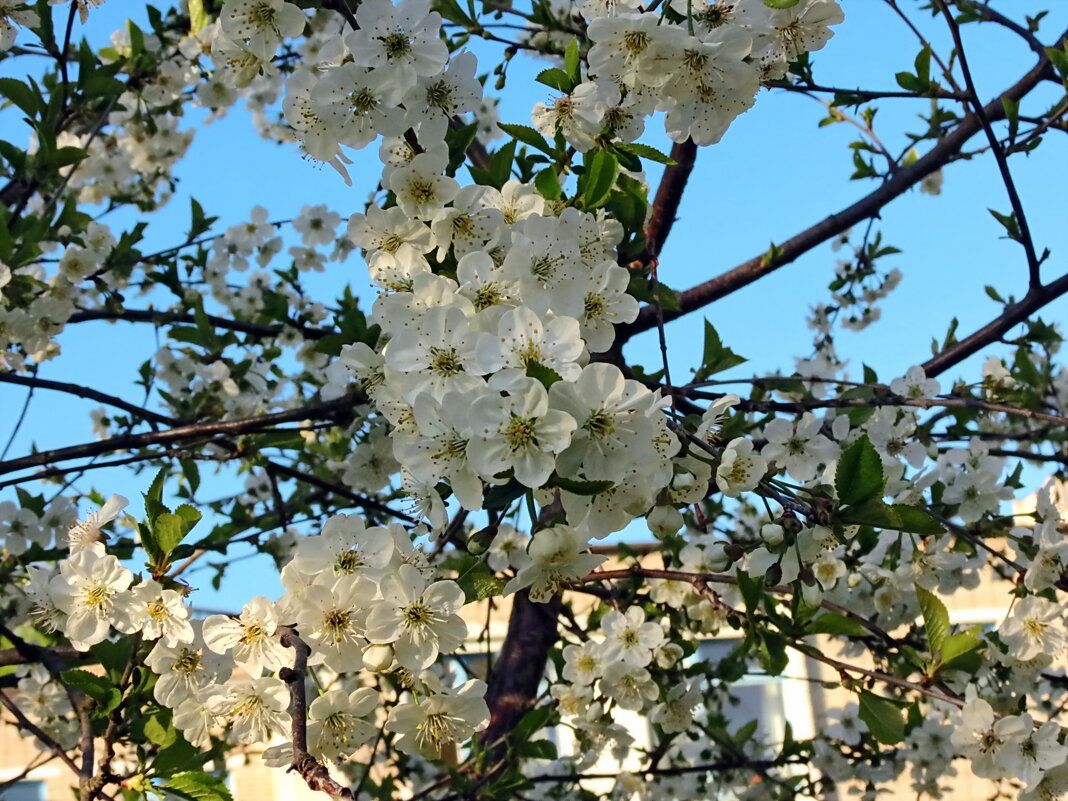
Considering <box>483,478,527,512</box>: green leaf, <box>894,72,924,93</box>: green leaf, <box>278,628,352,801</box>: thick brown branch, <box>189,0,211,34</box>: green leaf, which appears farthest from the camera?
<box>894,72,924,93</box>: green leaf

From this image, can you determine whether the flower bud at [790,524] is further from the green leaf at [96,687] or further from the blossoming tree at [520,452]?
the green leaf at [96,687]

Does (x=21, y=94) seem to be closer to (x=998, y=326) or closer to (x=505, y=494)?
(x=505, y=494)

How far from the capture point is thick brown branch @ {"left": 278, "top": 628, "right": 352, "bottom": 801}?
0.93 meters

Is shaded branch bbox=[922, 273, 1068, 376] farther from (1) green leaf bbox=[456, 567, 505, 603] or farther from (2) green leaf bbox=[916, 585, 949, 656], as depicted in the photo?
(1) green leaf bbox=[456, 567, 505, 603]

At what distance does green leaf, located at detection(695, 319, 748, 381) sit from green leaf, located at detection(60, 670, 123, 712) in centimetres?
118

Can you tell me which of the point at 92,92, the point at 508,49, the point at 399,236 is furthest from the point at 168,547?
the point at 92,92

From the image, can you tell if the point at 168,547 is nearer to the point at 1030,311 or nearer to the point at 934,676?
the point at 934,676

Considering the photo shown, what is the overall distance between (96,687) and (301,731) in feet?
→ 1.96

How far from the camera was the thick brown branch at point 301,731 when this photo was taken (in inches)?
36.6

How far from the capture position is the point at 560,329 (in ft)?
3.58

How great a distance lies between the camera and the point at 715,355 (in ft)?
6.49

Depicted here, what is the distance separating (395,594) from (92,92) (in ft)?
5.51

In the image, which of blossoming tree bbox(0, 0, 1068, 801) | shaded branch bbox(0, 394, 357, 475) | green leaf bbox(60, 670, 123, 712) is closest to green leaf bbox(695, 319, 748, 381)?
blossoming tree bbox(0, 0, 1068, 801)

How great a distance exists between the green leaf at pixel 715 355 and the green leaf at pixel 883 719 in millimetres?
729
